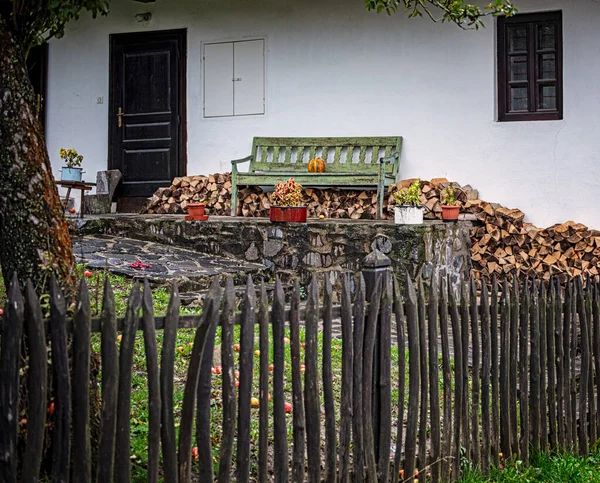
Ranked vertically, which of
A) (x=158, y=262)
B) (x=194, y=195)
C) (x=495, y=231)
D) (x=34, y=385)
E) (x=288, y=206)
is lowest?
(x=34, y=385)

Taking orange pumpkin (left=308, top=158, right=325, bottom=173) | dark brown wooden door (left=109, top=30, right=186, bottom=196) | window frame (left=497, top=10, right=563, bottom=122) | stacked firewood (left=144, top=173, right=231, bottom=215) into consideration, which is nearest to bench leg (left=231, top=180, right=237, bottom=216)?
stacked firewood (left=144, top=173, right=231, bottom=215)

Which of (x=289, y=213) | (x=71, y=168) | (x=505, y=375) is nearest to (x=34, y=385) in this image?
(x=505, y=375)

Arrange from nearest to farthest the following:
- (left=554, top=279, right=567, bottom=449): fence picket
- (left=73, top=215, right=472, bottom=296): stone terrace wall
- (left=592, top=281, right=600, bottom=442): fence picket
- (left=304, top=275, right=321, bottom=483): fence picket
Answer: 1. (left=304, top=275, right=321, bottom=483): fence picket
2. (left=554, top=279, right=567, bottom=449): fence picket
3. (left=592, top=281, right=600, bottom=442): fence picket
4. (left=73, top=215, right=472, bottom=296): stone terrace wall

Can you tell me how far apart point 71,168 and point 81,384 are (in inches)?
335

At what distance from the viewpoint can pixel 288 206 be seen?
28.1ft

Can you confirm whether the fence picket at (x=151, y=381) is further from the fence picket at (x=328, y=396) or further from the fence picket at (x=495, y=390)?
the fence picket at (x=495, y=390)

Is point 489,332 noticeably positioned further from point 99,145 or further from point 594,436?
point 99,145

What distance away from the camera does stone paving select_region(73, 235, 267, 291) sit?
7480mm

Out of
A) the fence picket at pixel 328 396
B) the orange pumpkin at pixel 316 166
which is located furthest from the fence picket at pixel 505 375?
the orange pumpkin at pixel 316 166

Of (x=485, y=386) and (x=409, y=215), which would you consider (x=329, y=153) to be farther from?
(x=485, y=386)

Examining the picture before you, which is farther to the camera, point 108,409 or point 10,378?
point 108,409

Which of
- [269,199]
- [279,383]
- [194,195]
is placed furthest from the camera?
[194,195]

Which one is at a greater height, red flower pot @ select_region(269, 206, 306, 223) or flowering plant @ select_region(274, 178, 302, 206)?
flowering plant @ select_region(274, 178, 302, 206)

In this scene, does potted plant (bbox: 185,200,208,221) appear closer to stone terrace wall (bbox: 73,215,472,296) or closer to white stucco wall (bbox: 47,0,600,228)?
stone terrace wall (bbox: 73,215,472,296)
